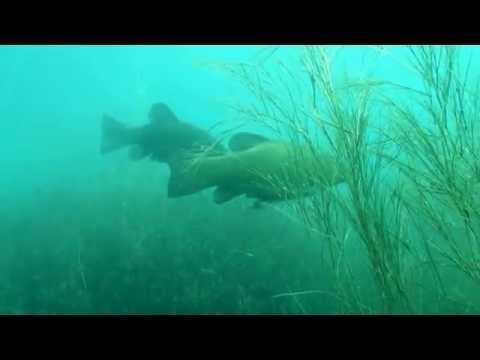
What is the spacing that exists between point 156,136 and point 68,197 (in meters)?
5.94

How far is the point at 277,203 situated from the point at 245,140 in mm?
976

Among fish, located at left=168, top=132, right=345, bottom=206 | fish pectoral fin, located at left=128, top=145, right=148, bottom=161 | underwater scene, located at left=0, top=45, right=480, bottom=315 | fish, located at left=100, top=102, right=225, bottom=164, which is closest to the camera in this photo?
underwater scene, located at left=0, top=45, right=480, bottom=315

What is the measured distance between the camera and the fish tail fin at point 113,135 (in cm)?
778

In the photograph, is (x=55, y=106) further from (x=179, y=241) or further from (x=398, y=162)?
(x=398, y=162)

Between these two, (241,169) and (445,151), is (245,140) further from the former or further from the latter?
(445,151)

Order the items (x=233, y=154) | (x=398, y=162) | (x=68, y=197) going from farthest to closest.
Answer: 1. (x=68, y=197)
2. (x=233, y=154)
3. (x=398, y=162)

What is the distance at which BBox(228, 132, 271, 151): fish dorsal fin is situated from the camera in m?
5.21

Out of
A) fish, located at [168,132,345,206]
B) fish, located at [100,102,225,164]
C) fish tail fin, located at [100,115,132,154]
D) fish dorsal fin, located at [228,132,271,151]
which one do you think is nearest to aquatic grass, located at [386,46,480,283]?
fish, located at [168,132,345,206]

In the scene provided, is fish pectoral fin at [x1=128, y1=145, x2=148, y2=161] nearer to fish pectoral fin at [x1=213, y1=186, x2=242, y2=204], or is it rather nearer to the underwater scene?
the underwater scene

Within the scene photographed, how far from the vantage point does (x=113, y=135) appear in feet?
26.2

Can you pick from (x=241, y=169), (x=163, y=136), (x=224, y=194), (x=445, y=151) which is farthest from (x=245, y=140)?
(x=445, y=151)

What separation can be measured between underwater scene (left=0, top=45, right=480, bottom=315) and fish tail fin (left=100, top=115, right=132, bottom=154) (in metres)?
0.04
